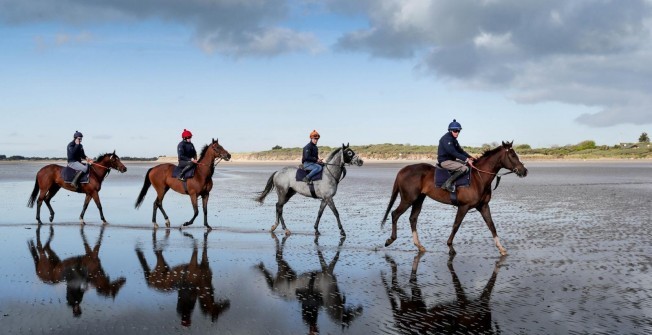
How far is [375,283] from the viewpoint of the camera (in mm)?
8586

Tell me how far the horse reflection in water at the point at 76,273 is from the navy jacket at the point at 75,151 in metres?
5.43

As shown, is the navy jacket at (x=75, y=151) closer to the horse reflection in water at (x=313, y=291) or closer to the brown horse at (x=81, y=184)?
the brown horse at (x=81, y=184)

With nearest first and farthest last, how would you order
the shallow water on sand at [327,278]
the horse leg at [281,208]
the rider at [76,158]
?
the shallow water on sand at [327,278] → the horse leg at [281,208] → the rider at [76,158]

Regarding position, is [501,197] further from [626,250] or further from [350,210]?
[626,250]

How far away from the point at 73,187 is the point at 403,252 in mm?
10790

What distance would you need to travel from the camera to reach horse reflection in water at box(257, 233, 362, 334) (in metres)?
6.86

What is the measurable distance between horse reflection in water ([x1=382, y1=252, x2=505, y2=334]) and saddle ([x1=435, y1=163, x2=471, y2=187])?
368 centimetres

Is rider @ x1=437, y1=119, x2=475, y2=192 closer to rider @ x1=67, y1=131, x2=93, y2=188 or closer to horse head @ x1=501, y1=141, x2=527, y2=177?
horse head @ x1=501, y1=141, x2=527, y2=177

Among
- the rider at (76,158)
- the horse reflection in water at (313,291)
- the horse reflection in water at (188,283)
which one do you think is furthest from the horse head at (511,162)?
the rider at (76,158)

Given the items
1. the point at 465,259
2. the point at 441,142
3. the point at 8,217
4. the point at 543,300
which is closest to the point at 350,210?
the point at 441,142

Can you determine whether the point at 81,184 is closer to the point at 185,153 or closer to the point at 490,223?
the point at 185,153

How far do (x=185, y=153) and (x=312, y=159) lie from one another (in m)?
3.71

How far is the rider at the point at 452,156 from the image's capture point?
11.9 meters

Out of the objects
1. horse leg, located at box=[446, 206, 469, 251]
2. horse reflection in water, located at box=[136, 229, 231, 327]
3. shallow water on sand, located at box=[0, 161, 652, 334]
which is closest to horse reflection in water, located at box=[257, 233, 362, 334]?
shallow water on sand, located at box=[0, 161, 652, 334]
